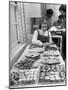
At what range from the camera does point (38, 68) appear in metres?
2.10

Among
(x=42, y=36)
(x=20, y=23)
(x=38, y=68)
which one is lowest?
(x=38, y=68)

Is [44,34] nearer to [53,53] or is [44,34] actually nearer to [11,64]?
[53,53]

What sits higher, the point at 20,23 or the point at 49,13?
the point at 49,13

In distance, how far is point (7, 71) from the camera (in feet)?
6.77

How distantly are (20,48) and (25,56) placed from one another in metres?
0.12

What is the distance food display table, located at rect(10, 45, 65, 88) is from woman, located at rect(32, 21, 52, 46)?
72 mm

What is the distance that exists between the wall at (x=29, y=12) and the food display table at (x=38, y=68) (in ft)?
0.62

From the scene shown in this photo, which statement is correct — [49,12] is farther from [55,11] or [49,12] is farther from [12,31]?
[12,31]

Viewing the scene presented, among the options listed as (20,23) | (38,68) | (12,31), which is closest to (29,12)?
(20,23)

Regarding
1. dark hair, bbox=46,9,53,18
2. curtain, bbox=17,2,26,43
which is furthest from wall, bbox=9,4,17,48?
dark hair, bbox=46,9,53,18

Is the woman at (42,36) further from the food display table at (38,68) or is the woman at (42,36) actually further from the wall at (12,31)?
the wall at (12,31)

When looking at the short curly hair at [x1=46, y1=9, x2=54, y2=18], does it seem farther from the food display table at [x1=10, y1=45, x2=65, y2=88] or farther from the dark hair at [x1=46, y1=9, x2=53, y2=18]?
the food display table at [x1=10, y1=45, x2=65, y2=88]

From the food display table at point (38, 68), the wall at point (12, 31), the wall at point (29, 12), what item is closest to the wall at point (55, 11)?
the wall at point (29, 12)

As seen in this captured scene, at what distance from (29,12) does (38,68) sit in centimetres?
67
